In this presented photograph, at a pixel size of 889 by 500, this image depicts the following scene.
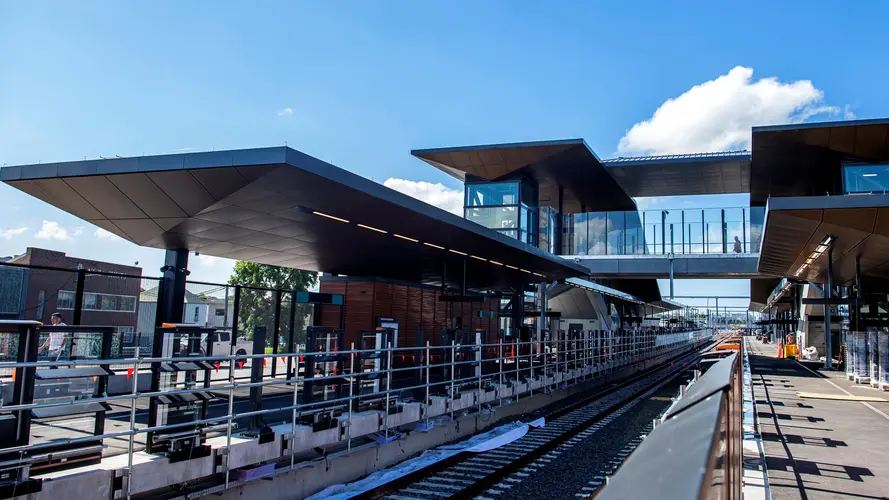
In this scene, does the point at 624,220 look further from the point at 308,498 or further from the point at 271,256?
the point at 308,498

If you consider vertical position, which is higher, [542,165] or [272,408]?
[542,165]

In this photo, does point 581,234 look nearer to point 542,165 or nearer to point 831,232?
point 542,165

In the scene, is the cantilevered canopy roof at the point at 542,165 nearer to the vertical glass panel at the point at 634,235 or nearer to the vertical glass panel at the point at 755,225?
the vertical glass panel at the point at 634,235

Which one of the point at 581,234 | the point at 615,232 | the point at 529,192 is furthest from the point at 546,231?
the point at 615,232

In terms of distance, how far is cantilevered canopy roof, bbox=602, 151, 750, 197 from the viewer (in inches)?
1459

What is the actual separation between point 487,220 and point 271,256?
1440 cm

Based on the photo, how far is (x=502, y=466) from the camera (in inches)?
358

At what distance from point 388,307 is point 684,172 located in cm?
2711

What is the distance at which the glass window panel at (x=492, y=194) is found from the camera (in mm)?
29484

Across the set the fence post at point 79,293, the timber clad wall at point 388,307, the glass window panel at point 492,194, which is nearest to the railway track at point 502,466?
the timber clad wall at point 388,307

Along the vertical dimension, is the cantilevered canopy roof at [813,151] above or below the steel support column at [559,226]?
above

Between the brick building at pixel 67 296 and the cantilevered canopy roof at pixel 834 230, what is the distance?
47.0 feet

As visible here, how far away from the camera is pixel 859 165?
81.0 feet

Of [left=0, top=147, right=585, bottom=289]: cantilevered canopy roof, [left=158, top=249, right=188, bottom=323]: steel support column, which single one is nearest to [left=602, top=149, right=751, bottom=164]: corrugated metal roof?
[left=0, top=147, right=585, bottom=289]: cantilevered canopy roof
